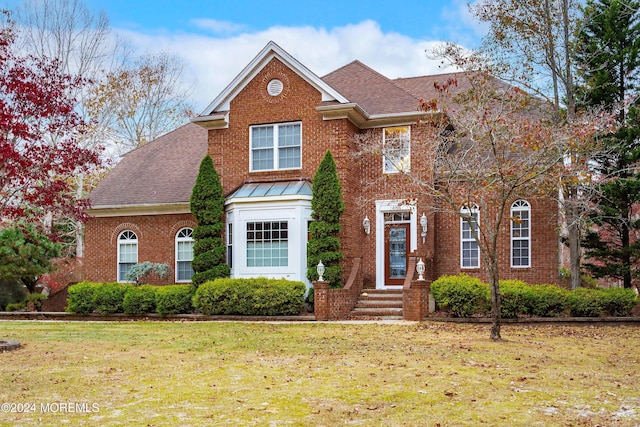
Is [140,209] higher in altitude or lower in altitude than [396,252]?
higher

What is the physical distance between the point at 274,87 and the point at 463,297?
31.4ft

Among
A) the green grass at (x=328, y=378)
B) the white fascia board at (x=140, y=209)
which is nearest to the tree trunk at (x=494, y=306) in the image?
the green grass at (x=328, y=378)

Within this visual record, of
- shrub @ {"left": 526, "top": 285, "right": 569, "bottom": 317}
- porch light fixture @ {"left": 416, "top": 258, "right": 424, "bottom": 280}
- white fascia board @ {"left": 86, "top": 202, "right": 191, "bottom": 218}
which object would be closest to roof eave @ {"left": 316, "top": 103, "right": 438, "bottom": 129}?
porch light fixture @ {"left": 416, "top": 258, "right": 424, "bottom": 280}

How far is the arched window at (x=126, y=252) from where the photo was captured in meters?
27.6

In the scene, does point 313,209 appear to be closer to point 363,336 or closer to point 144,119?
point 363,336

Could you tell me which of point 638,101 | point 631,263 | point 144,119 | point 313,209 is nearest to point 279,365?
point 313,209

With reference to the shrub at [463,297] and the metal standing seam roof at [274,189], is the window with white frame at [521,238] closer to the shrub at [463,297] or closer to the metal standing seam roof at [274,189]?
the shrub at [463,297]

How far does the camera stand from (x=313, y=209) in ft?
73.7

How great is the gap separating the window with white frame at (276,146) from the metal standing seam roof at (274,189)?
58 cm

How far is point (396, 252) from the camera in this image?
2367 cm

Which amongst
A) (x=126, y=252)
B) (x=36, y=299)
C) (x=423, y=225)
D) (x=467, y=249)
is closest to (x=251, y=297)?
(x=423, y=225)

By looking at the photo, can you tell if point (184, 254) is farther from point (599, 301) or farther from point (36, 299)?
point (599, 301)

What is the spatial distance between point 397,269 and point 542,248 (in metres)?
4.70

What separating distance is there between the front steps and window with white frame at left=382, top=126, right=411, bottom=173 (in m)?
3.90
